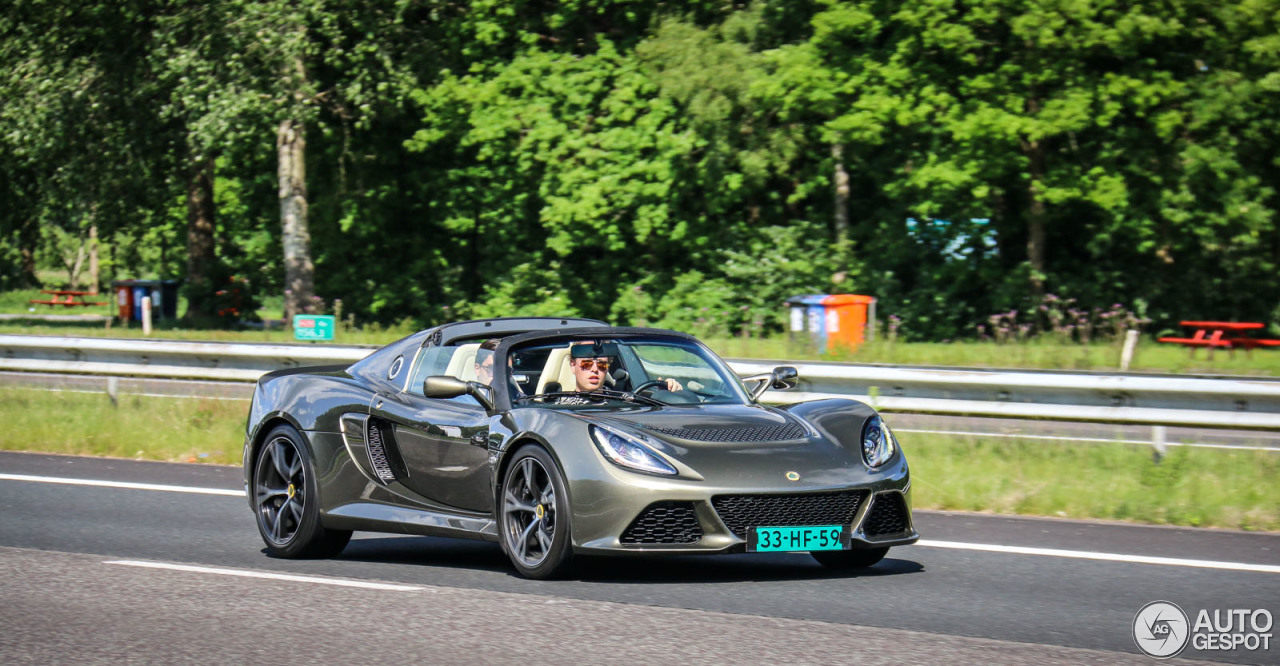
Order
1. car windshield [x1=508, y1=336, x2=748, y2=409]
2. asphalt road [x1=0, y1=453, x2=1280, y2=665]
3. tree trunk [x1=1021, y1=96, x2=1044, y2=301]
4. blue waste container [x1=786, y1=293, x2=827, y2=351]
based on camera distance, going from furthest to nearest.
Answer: tree trunk [x1=1021, y1=96, x2=1044, y2=301]
blue waste container [x1=786, y1=293, x2=827, y2=351]
car windshield [x1=508, y1=336, x2=748, y2=409]
asphalt road [x1=0, y1=453, x2=1280, y2=665]

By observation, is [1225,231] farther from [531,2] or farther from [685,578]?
[685,578]

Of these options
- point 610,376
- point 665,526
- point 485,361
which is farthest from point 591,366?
point 665,526

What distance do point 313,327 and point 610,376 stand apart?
1532 cm

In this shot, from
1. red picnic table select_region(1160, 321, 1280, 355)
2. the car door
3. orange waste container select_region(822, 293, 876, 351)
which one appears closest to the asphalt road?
the car door

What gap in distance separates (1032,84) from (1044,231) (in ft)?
13.0

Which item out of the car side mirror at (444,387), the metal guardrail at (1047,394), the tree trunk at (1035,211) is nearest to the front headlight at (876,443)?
the car side mirror at (444,387)

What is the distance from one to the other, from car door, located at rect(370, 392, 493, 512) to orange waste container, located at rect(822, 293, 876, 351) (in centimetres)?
1922

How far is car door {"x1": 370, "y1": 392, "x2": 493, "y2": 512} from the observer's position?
766cm

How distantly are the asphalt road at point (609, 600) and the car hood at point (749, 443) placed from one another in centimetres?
54

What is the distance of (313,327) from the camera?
22.7 metres

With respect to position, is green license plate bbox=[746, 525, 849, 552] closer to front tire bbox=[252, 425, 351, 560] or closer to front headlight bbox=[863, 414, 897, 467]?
front headlight bbox=[863, 414, 897, 467]

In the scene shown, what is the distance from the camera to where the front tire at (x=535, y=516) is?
7.06m

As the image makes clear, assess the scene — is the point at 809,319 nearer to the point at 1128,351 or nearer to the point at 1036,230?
the point at 1036,230

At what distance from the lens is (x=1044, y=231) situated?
30453mm
